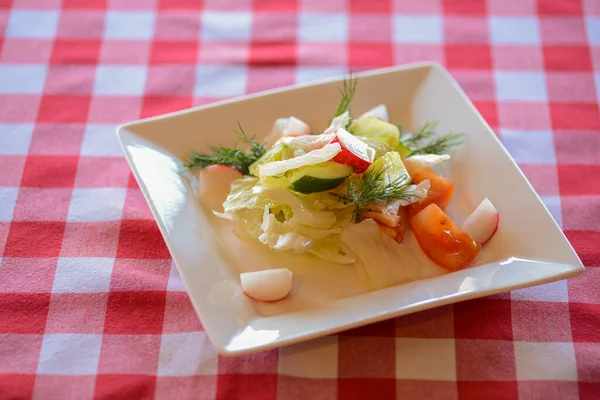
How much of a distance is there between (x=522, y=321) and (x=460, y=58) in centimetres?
99

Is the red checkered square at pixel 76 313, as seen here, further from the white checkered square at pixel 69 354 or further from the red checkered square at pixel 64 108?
the red checkered square at pixel 64 108

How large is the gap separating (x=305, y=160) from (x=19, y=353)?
2.40 ft

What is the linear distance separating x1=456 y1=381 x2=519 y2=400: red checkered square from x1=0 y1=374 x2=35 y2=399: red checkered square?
2.86ft

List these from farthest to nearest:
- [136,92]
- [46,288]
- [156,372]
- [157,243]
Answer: [136,92], [157,243], [46,288], [156,372]

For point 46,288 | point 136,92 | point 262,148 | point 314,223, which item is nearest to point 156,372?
point 46,288

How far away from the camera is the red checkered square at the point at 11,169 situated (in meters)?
1.79

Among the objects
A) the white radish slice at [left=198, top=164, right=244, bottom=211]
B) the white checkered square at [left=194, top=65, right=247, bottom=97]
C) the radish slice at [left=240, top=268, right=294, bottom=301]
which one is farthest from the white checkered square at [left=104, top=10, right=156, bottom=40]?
the radish slice at [left=240, top=268, right=294, bottom=301]

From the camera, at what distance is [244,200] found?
159 centimetres

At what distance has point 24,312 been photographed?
1508mm

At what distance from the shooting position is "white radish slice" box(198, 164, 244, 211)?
1658mm

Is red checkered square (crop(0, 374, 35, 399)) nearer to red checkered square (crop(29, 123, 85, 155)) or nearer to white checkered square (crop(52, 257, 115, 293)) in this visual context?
white checkered square (crop(52, 257, 115, 293))

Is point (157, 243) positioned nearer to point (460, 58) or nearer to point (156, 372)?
point (156, 372)

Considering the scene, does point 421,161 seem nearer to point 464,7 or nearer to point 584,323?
point 584,323

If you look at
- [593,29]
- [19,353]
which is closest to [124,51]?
[19,353]
